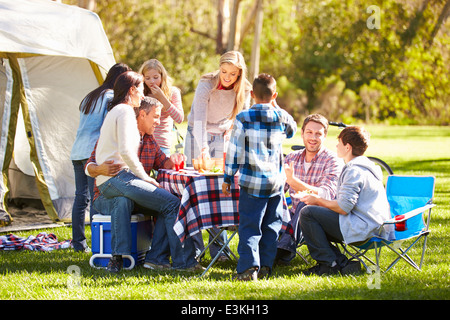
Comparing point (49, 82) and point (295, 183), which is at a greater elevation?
point (49, 82)

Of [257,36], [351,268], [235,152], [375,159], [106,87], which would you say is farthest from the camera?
[257,36]

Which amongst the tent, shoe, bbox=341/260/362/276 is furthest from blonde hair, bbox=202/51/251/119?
the tent

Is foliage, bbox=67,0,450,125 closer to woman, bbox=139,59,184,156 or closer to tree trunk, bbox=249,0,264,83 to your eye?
tree trunk, bbox=249,0,264,83

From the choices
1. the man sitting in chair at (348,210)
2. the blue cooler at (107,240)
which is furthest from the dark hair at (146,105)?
the man sitting in chair at (348,210)

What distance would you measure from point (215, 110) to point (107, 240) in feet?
4.88

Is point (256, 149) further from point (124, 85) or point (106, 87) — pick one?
point (106, 87)

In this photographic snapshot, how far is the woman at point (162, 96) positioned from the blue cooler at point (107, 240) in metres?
1.00

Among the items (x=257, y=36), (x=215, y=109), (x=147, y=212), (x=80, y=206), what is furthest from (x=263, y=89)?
(x=257, y=36)

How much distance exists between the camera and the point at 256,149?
4.34 meters

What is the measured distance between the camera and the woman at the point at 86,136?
538 centimetres

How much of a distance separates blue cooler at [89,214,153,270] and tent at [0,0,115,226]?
2.18 meters

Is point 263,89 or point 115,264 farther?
point 115,264

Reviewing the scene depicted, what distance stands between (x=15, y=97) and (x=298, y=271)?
3.81 metres
